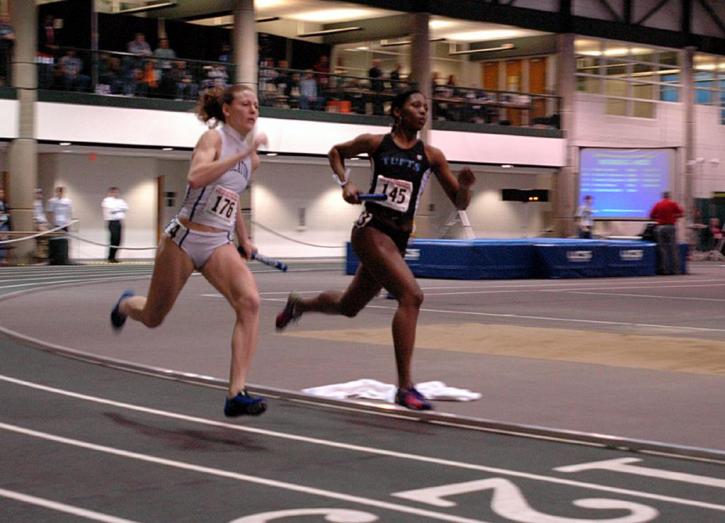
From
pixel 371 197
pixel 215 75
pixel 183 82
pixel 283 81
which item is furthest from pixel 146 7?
pixel 371 197

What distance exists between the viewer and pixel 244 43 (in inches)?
1532

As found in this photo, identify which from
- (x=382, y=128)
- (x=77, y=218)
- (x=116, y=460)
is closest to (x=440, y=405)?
(x=116, y=460)

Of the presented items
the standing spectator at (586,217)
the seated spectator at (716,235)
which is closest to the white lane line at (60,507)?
the standing spectator at (586,217)

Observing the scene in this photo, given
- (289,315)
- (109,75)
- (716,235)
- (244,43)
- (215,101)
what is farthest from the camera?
(716,235)

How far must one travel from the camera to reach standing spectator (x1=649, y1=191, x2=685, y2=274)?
3109cm

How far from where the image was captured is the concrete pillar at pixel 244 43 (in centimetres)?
3884

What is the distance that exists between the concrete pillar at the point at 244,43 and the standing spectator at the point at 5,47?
7.55 metres

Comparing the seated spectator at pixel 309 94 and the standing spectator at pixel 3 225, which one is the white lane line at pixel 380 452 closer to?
the standing spectator at pixel 3 225

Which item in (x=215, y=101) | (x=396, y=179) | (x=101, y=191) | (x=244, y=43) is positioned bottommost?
(x=101, y=191)

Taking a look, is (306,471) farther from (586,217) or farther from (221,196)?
(586,217)

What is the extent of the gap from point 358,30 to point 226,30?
548 cm

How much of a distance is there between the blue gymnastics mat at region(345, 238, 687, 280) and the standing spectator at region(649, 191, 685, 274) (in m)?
0.94

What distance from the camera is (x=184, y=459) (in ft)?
22.9

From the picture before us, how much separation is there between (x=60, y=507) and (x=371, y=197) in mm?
3634
